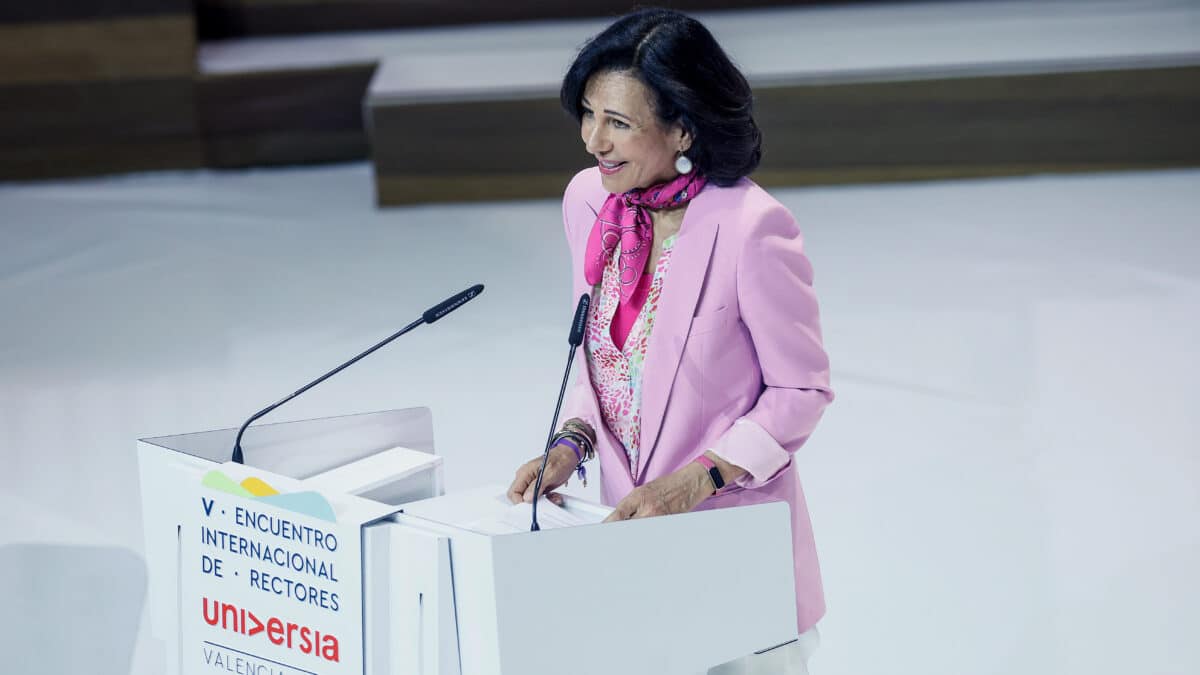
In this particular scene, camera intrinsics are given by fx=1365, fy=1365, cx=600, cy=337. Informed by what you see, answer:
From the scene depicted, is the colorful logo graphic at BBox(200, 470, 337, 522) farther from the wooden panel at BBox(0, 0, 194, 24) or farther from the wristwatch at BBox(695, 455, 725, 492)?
the wooden panel at BBox(0, 0, 194, 24)

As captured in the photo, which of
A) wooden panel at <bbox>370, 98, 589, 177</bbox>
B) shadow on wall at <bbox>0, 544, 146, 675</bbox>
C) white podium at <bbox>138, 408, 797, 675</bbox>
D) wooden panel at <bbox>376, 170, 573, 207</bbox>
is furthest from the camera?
wooden panel at <bbox>376, 170, 573, 207</bbox>

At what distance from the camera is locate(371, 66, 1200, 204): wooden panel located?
4.97 meters

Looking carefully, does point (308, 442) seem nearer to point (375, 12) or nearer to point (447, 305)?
point (447, 305)

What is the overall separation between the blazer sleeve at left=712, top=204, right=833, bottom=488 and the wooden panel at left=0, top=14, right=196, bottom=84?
174 inches

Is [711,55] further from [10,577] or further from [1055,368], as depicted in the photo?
Answer: [1055,368]

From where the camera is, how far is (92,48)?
5309mm

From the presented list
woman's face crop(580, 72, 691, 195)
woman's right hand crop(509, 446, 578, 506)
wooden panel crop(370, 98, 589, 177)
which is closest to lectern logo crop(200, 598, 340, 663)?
woman's right hand crop(509, 446, 578, 506)

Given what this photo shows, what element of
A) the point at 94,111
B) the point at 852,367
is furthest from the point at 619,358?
the point at 94,111

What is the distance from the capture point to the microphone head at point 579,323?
1369 mm

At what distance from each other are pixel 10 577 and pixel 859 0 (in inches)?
181

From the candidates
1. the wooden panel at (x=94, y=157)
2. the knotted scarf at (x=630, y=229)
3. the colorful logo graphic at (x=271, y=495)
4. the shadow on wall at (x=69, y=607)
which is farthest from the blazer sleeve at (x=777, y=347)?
the wooden panel at (x=94, y=157)

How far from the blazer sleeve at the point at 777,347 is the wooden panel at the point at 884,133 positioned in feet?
11.8

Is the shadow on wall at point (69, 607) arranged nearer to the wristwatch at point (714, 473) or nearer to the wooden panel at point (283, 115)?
the wristwatch at point (714, 473)

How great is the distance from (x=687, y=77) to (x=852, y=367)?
2.26 m
